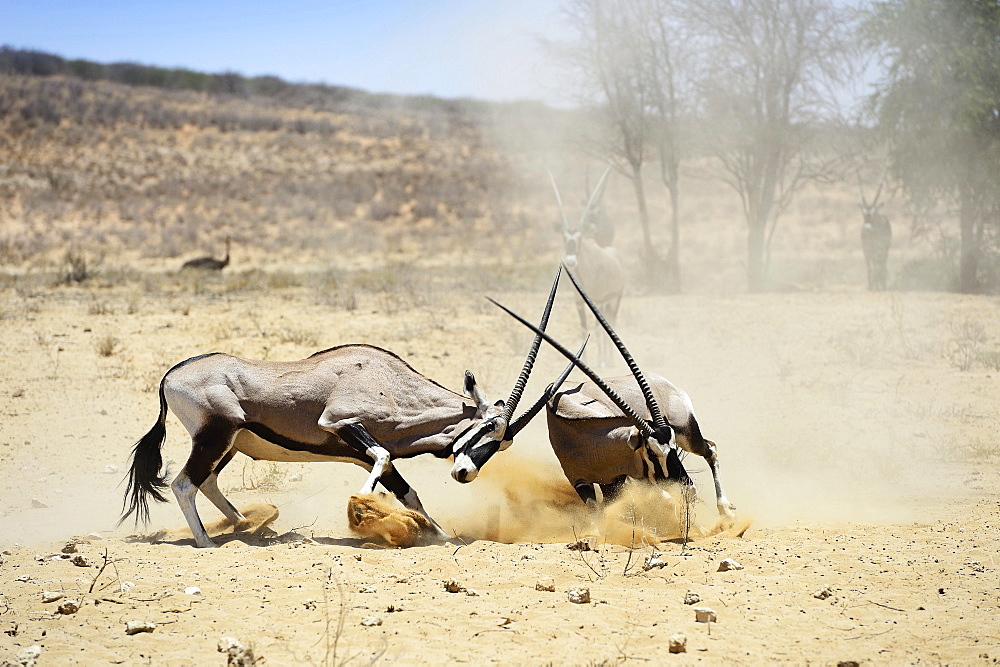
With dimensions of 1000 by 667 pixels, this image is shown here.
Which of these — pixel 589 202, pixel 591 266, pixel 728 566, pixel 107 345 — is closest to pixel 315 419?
pixel 728 566

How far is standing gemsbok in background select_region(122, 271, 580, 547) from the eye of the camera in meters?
5.61

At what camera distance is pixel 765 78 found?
19.2 meters

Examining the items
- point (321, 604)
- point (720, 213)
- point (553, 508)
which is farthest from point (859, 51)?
point (720, 213)

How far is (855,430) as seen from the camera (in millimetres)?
8266

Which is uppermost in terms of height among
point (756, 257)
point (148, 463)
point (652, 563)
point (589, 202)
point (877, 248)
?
point (589, 202)

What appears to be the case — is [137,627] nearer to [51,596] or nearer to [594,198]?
[51,596]

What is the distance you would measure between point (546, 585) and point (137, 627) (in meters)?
1.88

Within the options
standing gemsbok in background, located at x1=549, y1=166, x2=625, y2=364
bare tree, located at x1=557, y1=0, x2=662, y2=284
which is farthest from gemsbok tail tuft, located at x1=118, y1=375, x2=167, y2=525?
bare tree, located at x1=557, y1=0, x2=662, y2=284

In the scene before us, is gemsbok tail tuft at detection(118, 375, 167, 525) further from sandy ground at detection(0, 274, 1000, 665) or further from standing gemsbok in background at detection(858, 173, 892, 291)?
standing gemsbok in background at detection(858, 173, 892, 291)

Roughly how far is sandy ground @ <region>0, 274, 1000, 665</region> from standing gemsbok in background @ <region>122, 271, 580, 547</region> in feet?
1.60

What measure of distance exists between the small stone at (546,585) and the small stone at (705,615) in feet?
2.47

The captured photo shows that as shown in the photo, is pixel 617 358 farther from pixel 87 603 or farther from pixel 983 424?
pixel 87 603

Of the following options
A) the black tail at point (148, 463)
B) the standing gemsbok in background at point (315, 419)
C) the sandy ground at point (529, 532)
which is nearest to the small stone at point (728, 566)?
the sandy ground at point (529, 532)

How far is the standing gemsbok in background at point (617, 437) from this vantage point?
18.3ft
